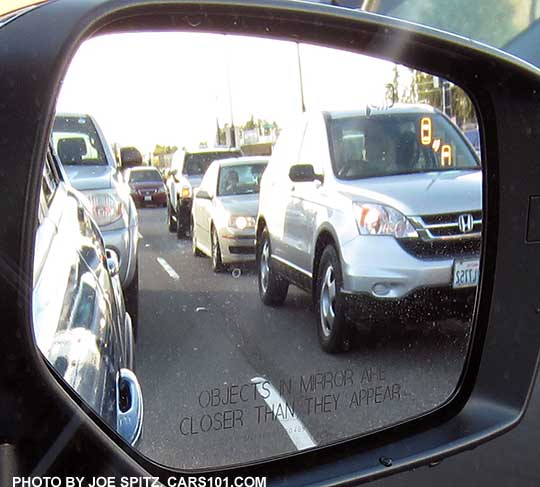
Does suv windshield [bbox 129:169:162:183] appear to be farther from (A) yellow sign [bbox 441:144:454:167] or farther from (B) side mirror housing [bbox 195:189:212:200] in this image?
(A) yellow sign [bbox 441:144:454:167]

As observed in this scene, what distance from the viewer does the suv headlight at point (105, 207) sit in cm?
144

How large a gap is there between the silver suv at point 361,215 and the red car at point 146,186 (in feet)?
0.78

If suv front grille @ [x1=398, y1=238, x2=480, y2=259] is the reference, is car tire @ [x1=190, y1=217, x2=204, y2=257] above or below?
above

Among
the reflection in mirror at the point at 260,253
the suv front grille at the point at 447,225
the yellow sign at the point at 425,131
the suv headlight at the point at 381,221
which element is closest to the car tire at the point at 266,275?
the reflection in mirror at the point at 260,253

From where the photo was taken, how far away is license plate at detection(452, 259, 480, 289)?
1987mm

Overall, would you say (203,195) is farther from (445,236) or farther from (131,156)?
(445,236)

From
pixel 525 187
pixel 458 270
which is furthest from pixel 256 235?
pixel 525 187

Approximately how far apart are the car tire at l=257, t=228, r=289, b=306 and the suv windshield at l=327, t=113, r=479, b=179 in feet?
0.90

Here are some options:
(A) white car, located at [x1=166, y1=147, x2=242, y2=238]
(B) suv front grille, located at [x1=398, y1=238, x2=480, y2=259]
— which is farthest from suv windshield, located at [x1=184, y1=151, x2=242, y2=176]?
(B) suv front grille, located at [x1=398, y1=238, x2=480, y2=259]

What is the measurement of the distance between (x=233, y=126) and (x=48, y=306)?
1.56 feet

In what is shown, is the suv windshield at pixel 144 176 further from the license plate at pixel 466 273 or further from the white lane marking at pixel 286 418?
the license plate at pixel 466 273

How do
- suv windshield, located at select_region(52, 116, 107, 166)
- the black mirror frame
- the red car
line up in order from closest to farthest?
1. the black mirror frame
2. suv windshield, located at select_region(52, 116, 107, 166)
3. the red car

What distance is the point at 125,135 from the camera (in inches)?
56.8

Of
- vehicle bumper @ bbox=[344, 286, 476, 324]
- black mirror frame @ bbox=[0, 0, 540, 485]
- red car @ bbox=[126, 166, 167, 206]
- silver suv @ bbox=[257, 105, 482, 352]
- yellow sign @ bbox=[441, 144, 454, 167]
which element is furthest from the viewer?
yellow sign @ bbox=[441, 144, 454, 167]
